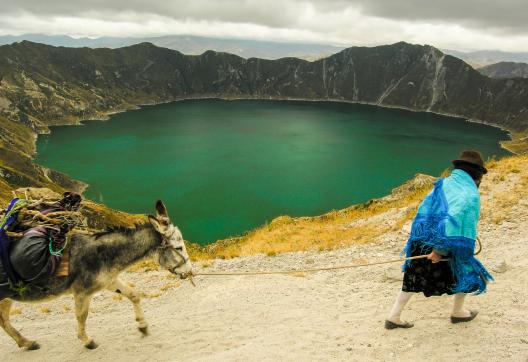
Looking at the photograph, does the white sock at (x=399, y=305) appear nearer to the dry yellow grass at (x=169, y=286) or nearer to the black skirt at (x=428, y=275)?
the black skirt at (x=428, y=275)

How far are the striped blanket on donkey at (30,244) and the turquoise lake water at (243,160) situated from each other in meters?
41.3

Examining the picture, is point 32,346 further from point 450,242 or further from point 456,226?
point 456,226

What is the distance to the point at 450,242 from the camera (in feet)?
20.5

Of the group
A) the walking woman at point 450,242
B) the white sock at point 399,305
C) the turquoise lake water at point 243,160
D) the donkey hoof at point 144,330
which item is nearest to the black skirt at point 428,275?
the walking woman at point 450,242

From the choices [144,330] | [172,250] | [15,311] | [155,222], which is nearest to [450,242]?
[172,250]

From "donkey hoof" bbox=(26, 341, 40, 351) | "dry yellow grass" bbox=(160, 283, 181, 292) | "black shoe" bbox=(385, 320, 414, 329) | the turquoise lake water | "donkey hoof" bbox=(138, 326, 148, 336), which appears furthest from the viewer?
the turquoise lake water

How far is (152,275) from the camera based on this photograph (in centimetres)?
1431

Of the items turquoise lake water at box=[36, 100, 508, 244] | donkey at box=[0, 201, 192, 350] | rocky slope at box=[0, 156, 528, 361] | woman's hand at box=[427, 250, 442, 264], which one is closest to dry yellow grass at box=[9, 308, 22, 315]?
rocky slope at box=[0, 156, 528, 361]

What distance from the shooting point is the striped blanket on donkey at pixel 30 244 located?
6.90 metres

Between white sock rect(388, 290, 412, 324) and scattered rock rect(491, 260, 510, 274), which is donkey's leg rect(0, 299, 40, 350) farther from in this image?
scattered rock rect(491, 260, 510, 274)

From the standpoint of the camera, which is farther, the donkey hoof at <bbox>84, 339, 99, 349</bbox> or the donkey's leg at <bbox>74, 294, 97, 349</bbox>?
the donkey hoof at <bbox>84, 339, 99, 349</bbox>

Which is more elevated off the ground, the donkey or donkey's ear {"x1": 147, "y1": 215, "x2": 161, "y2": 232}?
donkey's ear {"x1": 147, "y1": 215, "x2": 161, "y2": 232}

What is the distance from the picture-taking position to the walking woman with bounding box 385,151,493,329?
622 cm

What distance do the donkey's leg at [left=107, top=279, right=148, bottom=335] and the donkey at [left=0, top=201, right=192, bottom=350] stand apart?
0.47 ft
